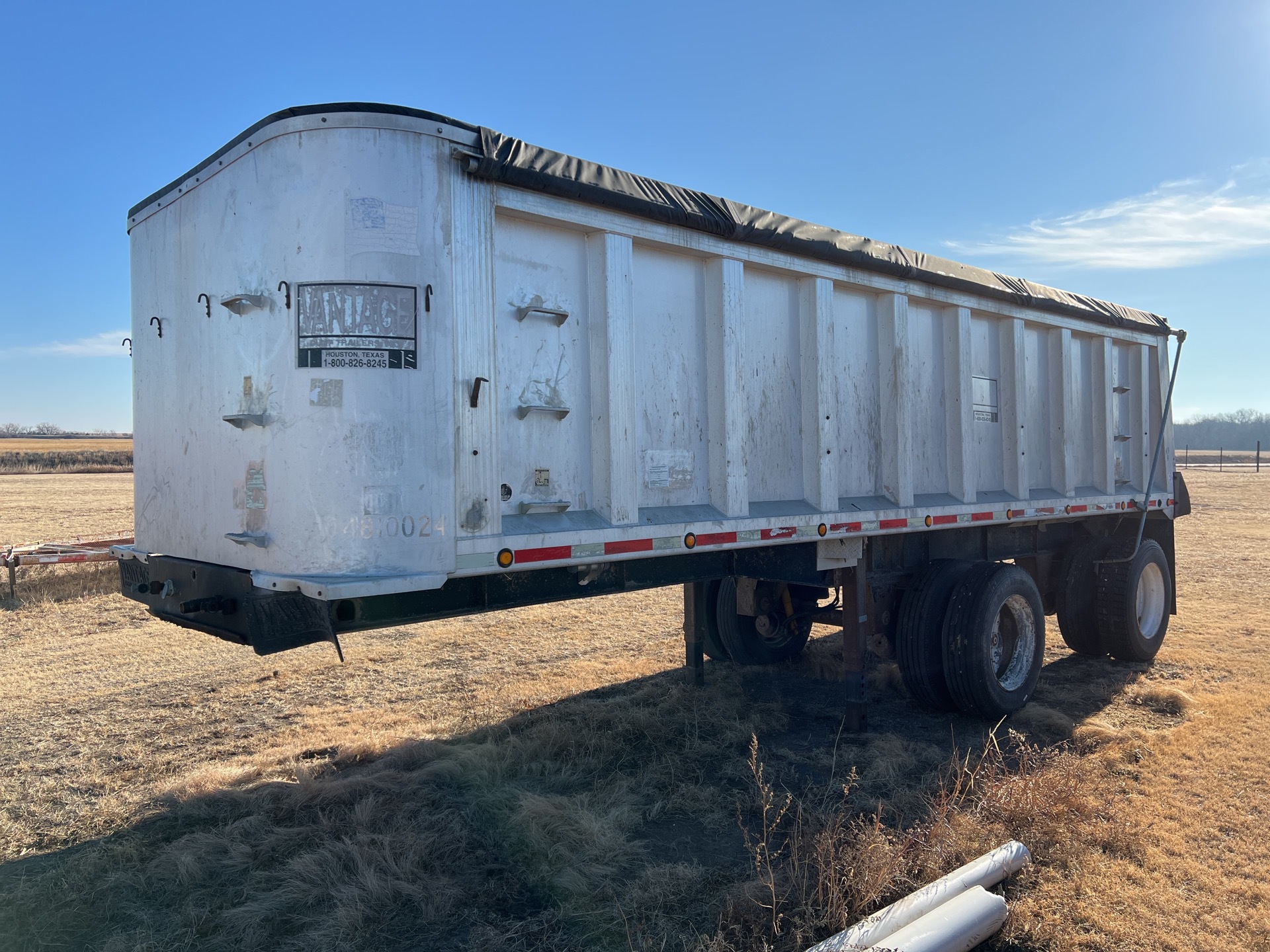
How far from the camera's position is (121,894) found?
12.3 feet

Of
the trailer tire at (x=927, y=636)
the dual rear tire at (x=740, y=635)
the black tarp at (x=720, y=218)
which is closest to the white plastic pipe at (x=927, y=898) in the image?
the trailer tire at (x=927, y=636)

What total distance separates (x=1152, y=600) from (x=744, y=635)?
4.28 m

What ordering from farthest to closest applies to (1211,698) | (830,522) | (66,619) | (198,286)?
(66,619) → (1211,698) → (830,522) → (198,286)

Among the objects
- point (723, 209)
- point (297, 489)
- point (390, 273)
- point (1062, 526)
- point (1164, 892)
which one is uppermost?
point (723, 209)

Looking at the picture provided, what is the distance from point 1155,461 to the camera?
7895mm

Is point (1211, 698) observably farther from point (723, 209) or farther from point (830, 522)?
point (723, 209)

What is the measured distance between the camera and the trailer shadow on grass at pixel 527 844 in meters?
3.48

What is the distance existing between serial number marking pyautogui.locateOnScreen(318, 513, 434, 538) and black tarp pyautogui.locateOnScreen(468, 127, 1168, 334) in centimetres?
159

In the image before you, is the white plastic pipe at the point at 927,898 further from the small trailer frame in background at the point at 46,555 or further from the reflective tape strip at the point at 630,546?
the small trailer frame in background at the point at 46,555

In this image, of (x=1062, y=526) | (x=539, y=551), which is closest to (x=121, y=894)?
(x=539, y=551)

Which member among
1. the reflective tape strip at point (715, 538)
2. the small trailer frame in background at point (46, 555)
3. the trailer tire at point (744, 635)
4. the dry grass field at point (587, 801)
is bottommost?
the dry grass field at point (587, 801)

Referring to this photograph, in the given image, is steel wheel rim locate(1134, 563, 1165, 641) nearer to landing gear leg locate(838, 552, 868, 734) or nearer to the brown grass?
landing gear leg locate(838, 552, 868, 734)

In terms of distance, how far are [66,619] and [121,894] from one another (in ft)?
24.9

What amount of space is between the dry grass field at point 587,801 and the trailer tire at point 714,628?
0.87ft
